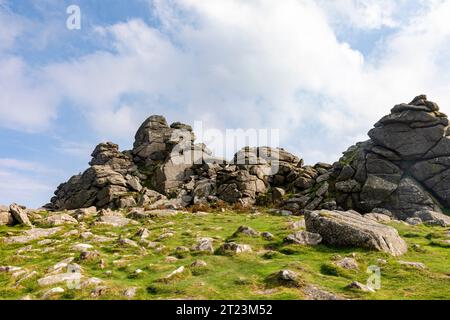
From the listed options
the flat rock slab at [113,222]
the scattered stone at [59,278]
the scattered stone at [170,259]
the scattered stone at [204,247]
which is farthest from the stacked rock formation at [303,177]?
the scattered stone at [59,278]

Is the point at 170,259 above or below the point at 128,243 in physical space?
below

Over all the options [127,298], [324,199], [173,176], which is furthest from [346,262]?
[173,176]

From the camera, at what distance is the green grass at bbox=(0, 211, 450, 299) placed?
15.7m

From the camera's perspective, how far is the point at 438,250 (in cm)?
2445

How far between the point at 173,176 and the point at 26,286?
2336 inches

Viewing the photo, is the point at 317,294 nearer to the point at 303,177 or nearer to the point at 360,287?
the point at 360,287

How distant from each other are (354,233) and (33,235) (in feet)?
91.5

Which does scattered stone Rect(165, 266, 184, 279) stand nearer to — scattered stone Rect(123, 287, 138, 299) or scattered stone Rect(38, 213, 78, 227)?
scattered stone Rect(123, 287, 138, 299)

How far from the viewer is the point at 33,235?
1288 inches

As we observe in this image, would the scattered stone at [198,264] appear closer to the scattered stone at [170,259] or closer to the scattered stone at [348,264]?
the scattered stone at [170,259]

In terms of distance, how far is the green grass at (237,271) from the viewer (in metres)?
15.7

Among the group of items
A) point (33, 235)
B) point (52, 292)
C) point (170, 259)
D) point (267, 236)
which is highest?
point (267, 236)

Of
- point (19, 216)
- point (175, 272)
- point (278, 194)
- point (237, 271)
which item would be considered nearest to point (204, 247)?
point (237, 271)

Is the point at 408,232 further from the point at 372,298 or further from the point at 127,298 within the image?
the point at 127,298
